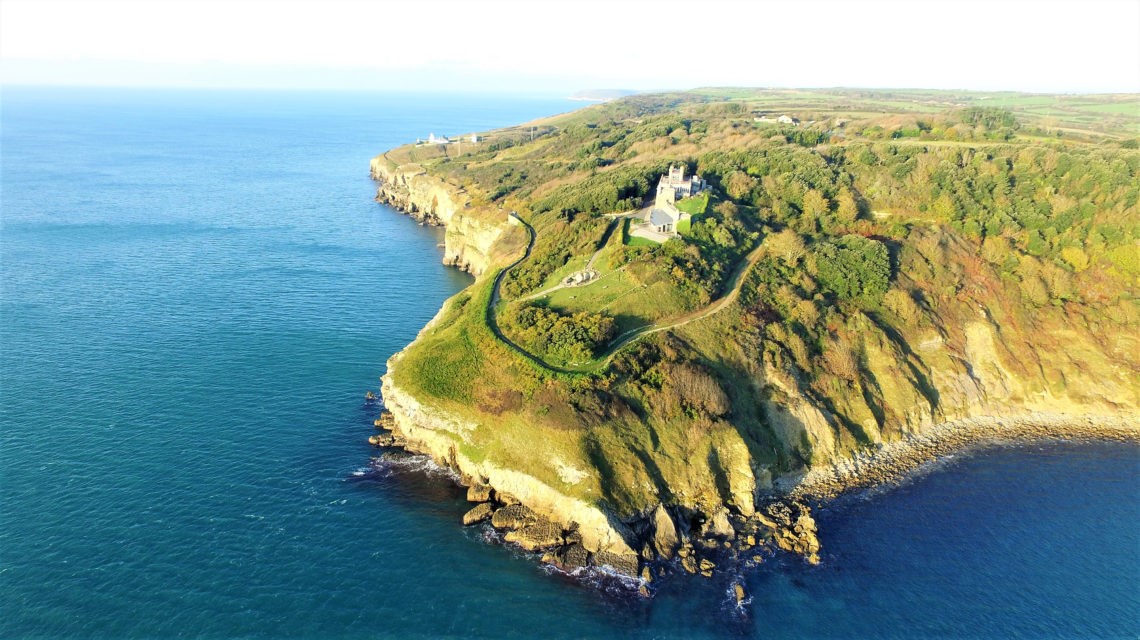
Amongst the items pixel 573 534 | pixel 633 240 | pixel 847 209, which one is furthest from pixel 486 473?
pixel 847 209

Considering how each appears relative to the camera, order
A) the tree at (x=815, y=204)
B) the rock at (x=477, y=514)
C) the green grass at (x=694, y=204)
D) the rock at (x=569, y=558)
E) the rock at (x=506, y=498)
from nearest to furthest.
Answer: the rock at (x=569, y=558), the rock at (x=477, y=514), the rock at (x=506, y=498), the green grass at (x=694, y=204), the tree at (x=815, y=204)

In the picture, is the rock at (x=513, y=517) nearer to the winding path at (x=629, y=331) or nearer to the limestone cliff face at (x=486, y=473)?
the limestone cliff face at (x=486, y=473)

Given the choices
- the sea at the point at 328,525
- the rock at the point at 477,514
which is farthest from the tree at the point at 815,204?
the rock at the point at 477,514

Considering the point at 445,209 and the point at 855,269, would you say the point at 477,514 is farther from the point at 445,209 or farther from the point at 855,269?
the point at 445,209

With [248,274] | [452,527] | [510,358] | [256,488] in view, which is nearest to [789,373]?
[510,358]

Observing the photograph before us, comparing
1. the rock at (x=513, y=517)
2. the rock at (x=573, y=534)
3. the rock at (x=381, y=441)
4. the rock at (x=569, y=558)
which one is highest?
the rock at (x=381, y=441)
